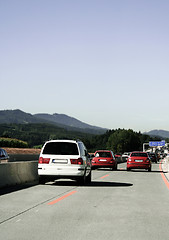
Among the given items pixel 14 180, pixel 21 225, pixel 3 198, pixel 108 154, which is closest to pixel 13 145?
pixel 108 154

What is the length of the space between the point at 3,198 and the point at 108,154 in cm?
1945

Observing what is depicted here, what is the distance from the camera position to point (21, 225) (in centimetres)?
742

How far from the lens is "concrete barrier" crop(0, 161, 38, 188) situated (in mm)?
14922

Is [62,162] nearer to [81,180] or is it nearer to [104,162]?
[81,180]

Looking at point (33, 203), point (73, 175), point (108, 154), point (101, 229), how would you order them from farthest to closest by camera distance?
point (108, 154) → point (73, 175) → point (33, 203) → point (101, 229)

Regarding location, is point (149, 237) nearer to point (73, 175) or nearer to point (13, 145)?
point (73, 175)

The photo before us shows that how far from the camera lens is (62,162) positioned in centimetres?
1557

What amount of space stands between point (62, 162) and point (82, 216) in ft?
23.3

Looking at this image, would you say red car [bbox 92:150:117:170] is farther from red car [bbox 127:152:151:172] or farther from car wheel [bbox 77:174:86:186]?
car wheel [bbox 77:174:86:186]

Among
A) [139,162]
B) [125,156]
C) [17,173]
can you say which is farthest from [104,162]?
[125,156]

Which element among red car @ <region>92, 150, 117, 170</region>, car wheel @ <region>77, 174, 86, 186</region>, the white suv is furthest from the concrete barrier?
red car @ <region>92, 150, 117, 170</region>

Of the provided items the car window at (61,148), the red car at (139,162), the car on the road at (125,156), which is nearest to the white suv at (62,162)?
the car window at (61,148)

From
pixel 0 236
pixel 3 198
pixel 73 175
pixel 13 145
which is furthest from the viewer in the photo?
pixel 13 145

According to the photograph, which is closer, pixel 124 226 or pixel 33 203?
pixel 124 226
